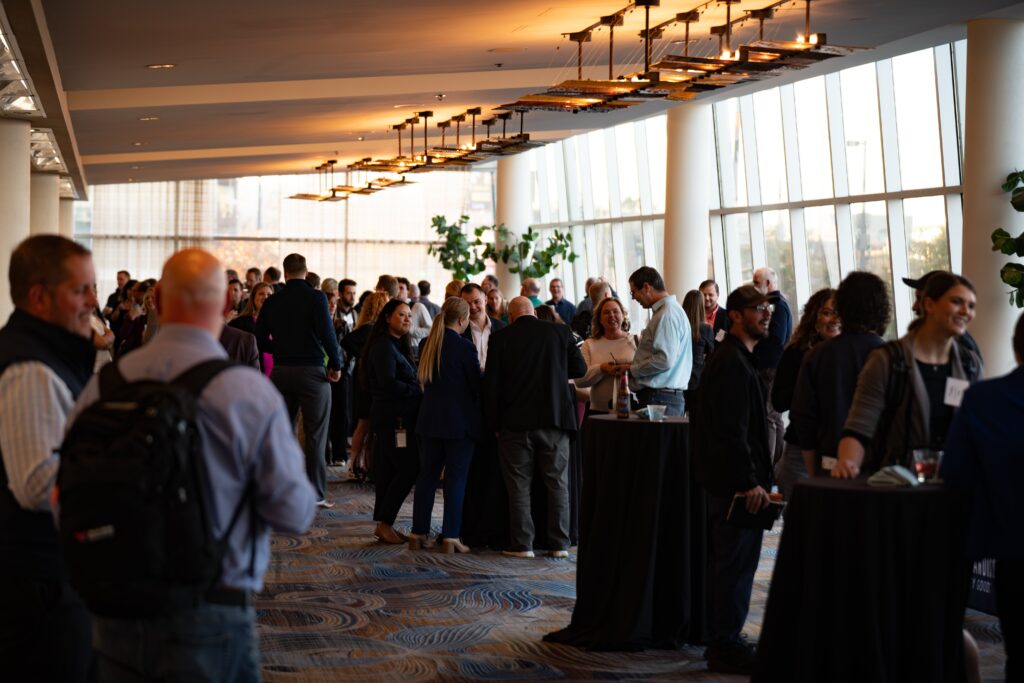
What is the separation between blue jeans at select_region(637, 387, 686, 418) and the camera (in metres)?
7.58

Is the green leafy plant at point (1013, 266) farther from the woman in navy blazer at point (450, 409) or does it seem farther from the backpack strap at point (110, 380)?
the backpack strap at point (110, 380)

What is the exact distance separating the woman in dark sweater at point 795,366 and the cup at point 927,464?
1.41 meters

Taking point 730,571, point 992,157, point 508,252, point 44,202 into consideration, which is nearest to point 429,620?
point 730,571

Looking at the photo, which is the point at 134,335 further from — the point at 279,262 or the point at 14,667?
the point at 279,262

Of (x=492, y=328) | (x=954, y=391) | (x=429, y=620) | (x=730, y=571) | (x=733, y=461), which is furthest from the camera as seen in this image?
(x=492, y=328)

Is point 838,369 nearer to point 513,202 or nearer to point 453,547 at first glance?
point 453,547

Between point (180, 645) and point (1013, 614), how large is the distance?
232cm

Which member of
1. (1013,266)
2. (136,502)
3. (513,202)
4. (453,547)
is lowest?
(453,547)

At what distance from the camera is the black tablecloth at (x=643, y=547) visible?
5.22 meters

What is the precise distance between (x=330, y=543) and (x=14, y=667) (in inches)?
198

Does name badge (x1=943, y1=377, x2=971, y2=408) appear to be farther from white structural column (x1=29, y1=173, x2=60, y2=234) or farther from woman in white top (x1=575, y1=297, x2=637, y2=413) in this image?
white structural column (x1=29, y1=173, x2=60, y2=234)

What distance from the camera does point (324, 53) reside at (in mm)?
11375

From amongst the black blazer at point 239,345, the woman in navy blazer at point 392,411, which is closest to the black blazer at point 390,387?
the woman in navy blazer at point 392,411

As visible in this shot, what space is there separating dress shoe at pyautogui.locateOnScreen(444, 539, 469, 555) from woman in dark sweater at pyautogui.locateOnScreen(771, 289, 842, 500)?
7.67 ft
